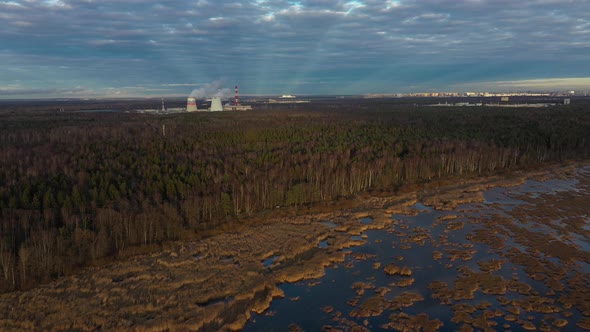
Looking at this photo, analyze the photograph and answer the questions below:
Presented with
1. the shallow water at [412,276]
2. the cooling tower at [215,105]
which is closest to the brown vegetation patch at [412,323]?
the shallow water at [412,276]

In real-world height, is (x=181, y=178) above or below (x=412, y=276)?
above

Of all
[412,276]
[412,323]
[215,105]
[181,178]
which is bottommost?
[412,323]

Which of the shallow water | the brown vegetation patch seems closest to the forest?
the shallow water

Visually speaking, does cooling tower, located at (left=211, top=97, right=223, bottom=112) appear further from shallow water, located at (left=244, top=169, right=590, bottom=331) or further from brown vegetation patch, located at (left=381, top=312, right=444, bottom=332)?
brown vegetation patch, located at (left=381, top=312, right=444, bottom=332)

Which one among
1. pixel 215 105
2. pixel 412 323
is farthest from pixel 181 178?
pixel 215 105

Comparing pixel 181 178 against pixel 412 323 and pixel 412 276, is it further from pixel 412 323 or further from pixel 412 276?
pixel 412 323

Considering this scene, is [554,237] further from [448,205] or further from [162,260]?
[162,260]
